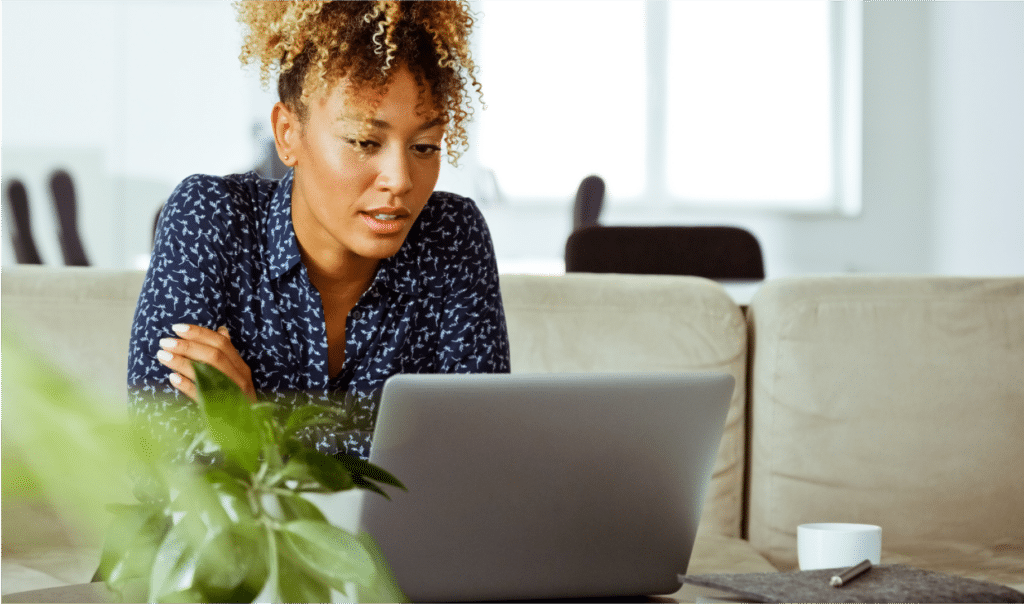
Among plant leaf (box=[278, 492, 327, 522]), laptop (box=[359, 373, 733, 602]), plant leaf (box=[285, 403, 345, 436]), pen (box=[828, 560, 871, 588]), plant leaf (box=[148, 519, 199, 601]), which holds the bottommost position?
pen (box=[828, 560, 871, 588])

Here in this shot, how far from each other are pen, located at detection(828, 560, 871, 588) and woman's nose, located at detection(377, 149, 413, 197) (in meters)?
0.62

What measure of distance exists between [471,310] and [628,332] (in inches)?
14.2

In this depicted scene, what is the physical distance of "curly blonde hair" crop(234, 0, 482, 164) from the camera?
1.12 metres

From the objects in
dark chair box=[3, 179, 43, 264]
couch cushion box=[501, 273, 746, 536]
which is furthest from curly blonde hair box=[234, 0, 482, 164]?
dark chair box=[3, 179, 43, 264]

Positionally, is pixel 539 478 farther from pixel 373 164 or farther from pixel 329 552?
pixel 373 164

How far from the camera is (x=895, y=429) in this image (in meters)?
1.52

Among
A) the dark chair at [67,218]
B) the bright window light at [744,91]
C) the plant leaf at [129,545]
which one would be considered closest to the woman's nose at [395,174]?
the plant leaf at [129,545]

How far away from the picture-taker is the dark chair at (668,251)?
186 cm

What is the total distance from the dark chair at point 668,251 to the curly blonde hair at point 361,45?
670 mm

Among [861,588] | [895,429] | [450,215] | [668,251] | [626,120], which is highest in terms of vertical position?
[626,120]

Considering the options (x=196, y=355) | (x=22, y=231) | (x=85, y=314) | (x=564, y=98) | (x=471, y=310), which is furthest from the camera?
(x=564, y=98)

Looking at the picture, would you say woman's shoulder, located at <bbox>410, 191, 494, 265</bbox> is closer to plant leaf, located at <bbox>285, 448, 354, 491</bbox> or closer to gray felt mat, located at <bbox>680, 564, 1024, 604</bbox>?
gray felt mat, located at <bbox>680, 564, 1024, 604</bbox>

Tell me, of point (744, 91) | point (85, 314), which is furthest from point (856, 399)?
point (744, 91)

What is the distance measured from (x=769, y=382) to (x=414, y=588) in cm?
99
